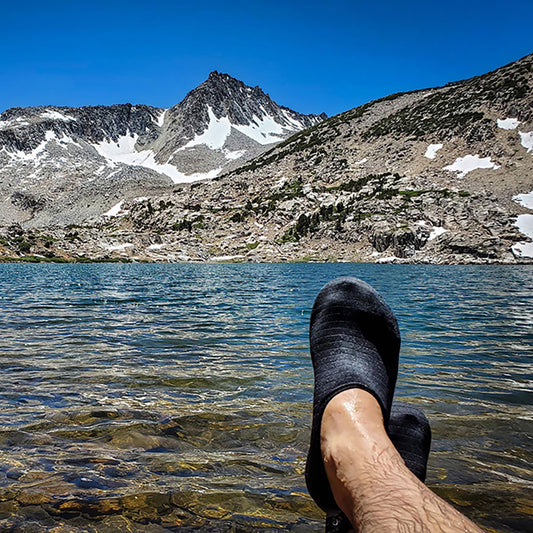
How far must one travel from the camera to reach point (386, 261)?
205ft

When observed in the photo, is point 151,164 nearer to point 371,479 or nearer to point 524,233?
point 524,233

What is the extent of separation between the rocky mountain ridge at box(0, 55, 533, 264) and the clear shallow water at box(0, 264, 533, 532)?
191 ft

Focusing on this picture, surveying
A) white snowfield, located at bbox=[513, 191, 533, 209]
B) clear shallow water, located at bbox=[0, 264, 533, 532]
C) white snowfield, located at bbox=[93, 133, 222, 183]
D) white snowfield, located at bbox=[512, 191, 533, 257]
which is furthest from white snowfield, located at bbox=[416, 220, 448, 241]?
white snowfield, located at bbox=[93, 133, 222, 183]

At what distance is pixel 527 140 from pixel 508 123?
7.51 m

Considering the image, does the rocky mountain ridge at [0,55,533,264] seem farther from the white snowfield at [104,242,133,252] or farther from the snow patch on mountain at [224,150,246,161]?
the snow patch on mountain at [224,150,246,161]

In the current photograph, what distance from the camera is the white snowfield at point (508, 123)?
8456 cm

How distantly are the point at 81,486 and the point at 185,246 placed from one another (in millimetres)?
77869

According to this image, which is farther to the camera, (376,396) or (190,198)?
(190,198)

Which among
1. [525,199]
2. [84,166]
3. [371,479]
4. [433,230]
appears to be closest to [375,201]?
[433,230]

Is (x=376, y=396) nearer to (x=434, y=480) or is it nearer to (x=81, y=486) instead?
(x=434, y=480)

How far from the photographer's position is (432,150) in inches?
3514

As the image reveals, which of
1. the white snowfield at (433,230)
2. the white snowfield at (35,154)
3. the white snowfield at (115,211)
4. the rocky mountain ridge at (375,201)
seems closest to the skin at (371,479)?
the rocky mountain ridge at (375,201)

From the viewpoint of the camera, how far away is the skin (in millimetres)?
1574

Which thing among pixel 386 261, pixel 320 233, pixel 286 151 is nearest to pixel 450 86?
pixel 286 151
